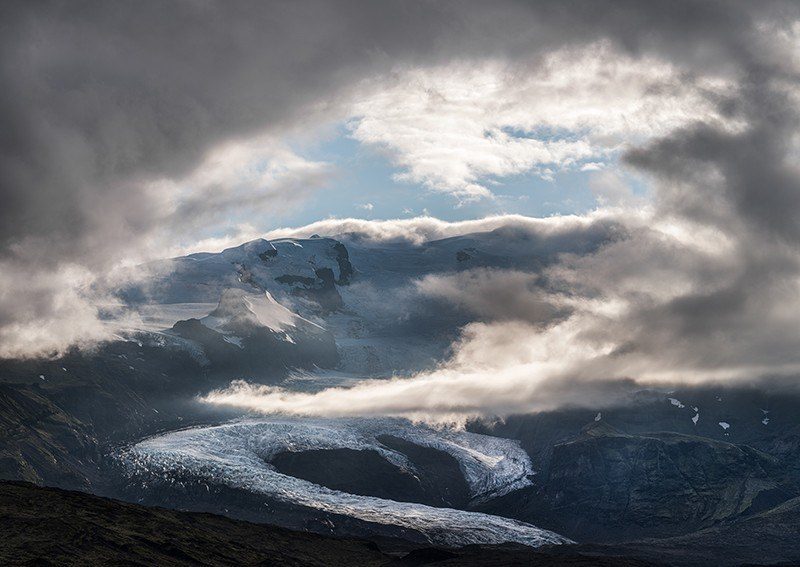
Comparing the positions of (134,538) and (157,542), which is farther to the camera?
(157,542)

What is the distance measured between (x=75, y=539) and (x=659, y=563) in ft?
420

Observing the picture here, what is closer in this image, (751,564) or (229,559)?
(229,559)

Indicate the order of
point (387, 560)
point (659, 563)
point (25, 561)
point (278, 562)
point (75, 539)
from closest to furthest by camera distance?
1. point (25, 561)
2. point (75, 539)
3. point (278, 562)
4. point (387, 560)
5. point (659, 563)

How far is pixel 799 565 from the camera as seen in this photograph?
198500mm

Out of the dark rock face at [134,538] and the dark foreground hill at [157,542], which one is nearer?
the dark rock face at [134,538]

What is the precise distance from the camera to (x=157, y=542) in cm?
13588

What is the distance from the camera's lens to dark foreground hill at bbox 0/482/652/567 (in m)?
121

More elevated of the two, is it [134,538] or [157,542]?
[134,538]

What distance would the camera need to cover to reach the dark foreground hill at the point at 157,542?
4781 inches

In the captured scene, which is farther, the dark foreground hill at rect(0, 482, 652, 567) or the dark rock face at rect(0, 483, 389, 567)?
the dark foreground hill at rect(0, 482, 652, 567)

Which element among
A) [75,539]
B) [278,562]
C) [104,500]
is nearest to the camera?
[75,539]

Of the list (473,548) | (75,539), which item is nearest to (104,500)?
(75,539)

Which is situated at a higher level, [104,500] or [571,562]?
[104,500]

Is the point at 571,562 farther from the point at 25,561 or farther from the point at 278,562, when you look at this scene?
the point at 25,561
